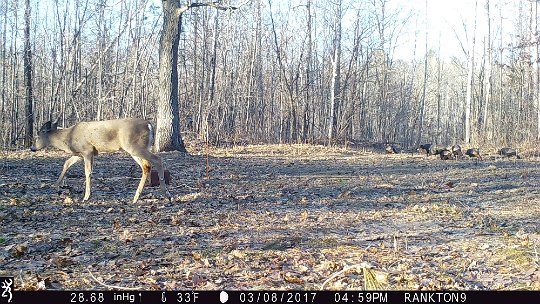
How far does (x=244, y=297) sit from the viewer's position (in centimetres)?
379

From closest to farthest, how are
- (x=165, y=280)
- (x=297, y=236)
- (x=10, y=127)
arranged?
(x=165, y=280), (x=297, y=236), (x=10, y=127)

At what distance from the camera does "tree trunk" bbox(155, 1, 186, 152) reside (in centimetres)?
1616

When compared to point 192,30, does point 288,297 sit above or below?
below

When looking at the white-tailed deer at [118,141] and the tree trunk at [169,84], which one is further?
the tree trunk at [169,84]

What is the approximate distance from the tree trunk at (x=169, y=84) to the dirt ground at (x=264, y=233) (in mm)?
3954

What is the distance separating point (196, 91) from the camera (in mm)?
32219

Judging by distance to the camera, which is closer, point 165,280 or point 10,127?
point 165,280

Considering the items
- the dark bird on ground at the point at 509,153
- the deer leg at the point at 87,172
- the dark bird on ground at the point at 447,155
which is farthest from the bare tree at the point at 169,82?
the dark bird on ground at the point at 509,153

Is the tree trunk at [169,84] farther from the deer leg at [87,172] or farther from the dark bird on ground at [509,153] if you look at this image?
the dark bird on ground at [509,153]

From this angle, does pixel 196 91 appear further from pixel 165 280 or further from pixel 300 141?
pixel 165 280

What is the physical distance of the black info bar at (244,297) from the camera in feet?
12.1

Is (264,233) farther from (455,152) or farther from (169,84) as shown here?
(455,152)

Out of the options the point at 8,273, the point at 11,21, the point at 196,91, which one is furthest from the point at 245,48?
the point at 8,273

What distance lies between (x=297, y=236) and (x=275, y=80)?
30538 millimetres
